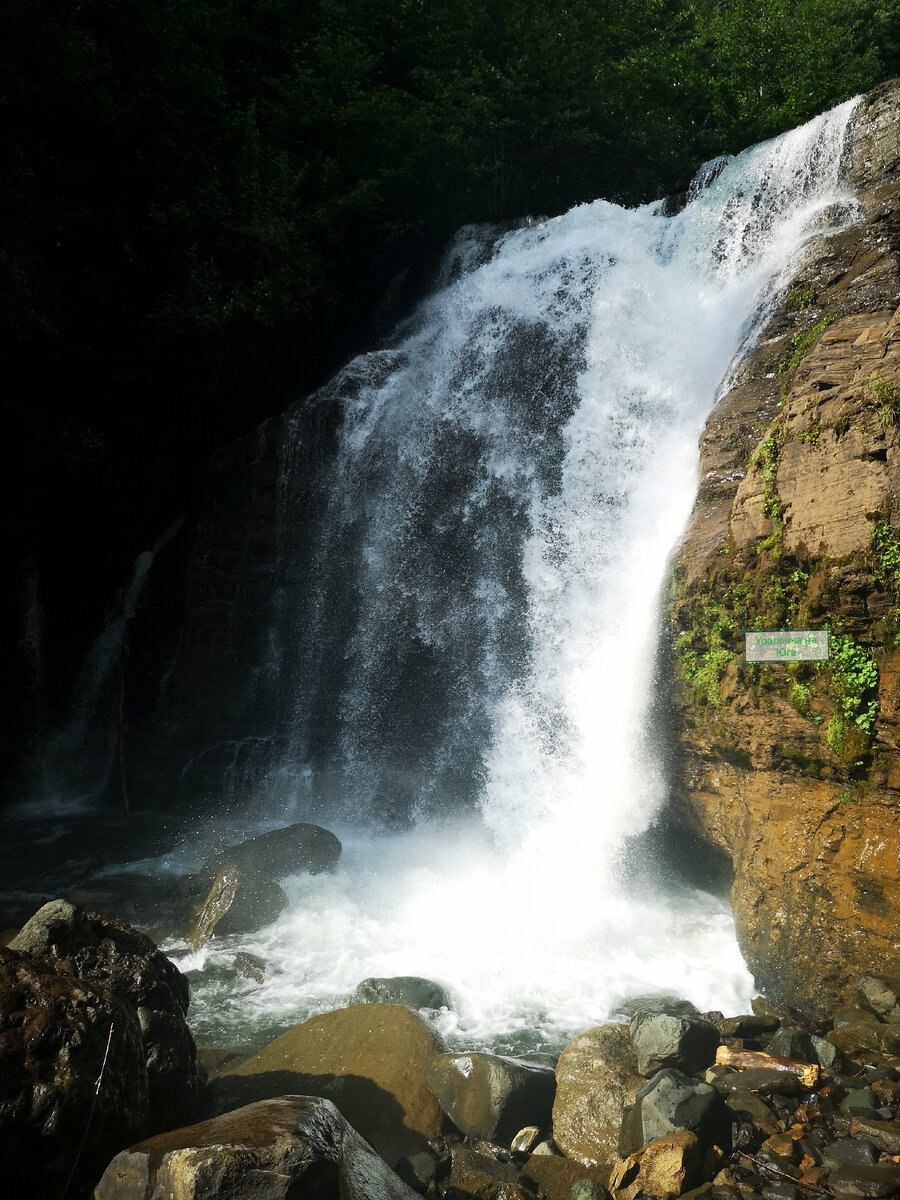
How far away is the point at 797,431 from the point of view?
6.19 meters

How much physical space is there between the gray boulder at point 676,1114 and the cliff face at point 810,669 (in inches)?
68.3

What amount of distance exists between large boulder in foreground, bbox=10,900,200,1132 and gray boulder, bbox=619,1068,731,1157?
107 inches

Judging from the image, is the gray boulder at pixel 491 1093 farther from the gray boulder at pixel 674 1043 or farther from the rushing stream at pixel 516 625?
the rushing stream at pixel 516 625

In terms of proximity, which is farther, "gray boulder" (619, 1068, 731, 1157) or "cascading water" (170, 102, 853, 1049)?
"cascading water" (170, 102, 853, 1049)

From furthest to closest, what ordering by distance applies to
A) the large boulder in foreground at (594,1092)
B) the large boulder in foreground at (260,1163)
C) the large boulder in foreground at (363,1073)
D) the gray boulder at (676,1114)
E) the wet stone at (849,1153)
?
the large boulder in foreground at (363,1073) → the large boulder in foreground at (594,1092) → the gray boulder at (676,1114) → the wet stone at (849,1153) → the large boulder in foreground at (260,1163)

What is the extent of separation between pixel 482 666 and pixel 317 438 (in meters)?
5.60

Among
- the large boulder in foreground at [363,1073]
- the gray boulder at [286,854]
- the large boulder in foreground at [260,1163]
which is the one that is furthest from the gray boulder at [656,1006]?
the gray boulder at [286,854]

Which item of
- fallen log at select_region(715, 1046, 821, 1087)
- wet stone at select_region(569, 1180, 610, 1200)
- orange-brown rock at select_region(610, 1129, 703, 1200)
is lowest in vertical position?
wet stone at select_region(569, 1180, 610, 1200)

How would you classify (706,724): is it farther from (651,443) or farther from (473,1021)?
(651,443)

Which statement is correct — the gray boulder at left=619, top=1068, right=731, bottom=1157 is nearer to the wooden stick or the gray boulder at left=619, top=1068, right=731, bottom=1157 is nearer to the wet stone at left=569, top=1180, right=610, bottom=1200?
the wooden stick

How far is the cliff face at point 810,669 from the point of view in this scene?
5.21 m

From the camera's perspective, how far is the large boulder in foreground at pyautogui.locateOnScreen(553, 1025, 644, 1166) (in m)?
4.13

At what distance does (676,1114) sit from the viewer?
12.9ft

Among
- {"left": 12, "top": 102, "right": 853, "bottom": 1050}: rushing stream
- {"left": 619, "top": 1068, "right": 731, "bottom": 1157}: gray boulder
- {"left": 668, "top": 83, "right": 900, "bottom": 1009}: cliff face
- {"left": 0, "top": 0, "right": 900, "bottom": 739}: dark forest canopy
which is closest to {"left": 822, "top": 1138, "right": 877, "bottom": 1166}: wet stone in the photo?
{"left": 619, "top": 1068, "right": 731, "bottom": 1157}: gray boulder
